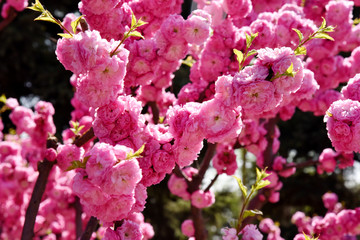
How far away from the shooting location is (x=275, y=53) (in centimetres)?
150

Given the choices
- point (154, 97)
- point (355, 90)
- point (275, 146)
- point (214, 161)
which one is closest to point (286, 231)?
point (275, 146)

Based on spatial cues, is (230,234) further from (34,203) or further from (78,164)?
(34,203)

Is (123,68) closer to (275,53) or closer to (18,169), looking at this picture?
(275,53)

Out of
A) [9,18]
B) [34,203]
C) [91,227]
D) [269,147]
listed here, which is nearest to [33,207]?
[34,203]

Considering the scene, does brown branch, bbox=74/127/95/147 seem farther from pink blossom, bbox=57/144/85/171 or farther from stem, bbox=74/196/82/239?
stem, bbox=74/196/82/239

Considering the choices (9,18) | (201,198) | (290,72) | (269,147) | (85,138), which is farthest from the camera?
(9,18)

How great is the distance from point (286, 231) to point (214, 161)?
7.64 m

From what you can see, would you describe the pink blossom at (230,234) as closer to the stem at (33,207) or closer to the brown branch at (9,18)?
the stem at (33,207)

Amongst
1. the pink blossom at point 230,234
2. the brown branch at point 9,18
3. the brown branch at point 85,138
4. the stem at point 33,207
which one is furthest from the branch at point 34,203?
the brown branch at point 9,18

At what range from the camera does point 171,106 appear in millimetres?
2037

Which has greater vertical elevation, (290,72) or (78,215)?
(290,72)

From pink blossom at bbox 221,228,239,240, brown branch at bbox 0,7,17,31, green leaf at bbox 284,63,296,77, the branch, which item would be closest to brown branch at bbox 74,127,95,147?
the branch

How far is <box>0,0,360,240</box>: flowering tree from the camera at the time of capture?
149 cm

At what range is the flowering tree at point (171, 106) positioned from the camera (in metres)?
1.49
